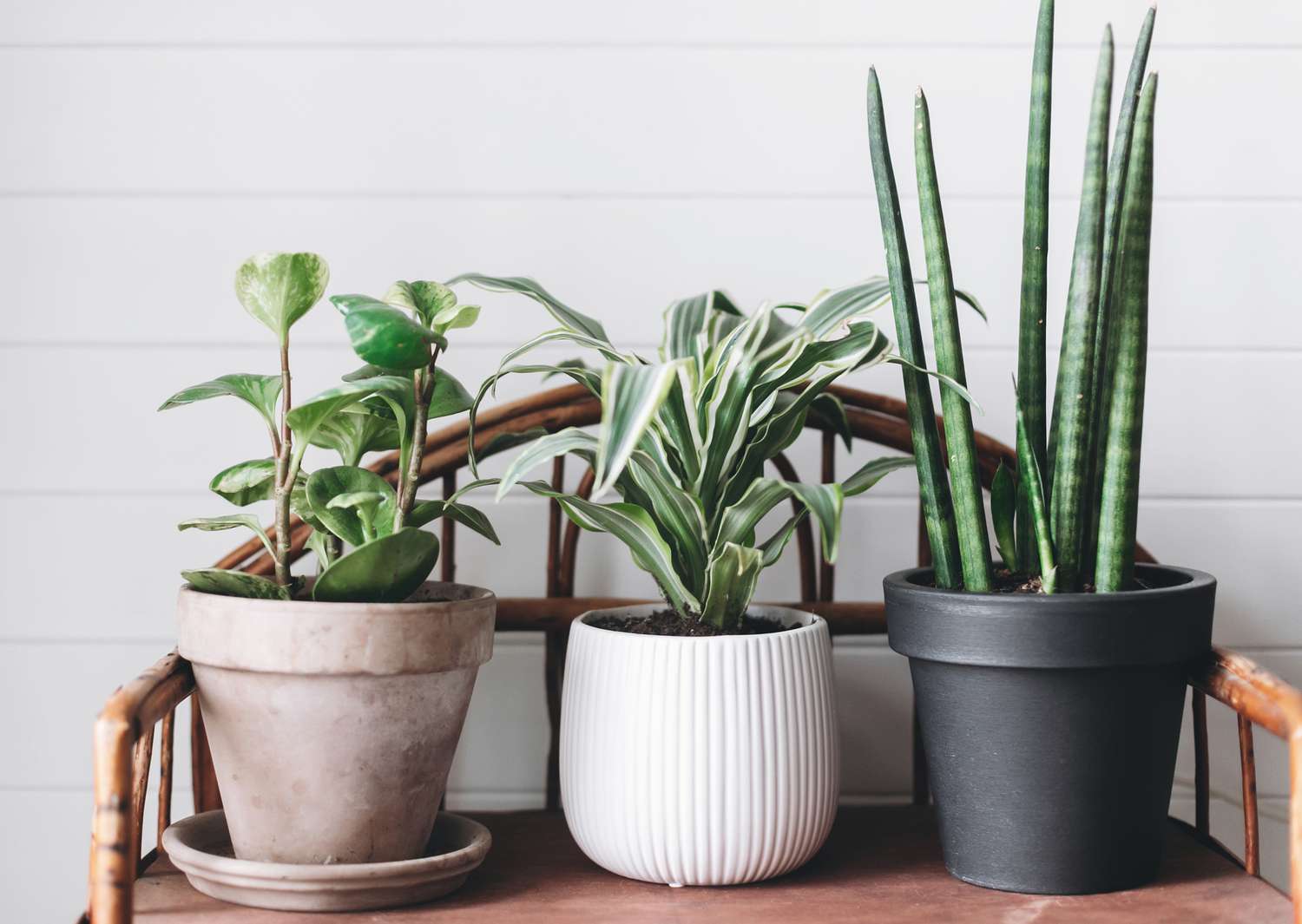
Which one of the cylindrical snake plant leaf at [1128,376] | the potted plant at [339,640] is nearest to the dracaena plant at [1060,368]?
the cylindrical snake plant leaf at [1128,376]

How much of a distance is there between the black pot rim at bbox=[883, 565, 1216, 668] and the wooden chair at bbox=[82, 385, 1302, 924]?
0.05 metres

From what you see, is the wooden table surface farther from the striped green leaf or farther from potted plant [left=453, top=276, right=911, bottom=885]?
the striped green leaf

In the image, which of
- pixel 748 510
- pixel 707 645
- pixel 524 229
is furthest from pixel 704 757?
pixel 524 229

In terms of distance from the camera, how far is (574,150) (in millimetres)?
1082

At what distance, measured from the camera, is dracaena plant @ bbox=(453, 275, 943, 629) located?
2.52 ft

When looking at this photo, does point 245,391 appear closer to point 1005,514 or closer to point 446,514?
point 446,514

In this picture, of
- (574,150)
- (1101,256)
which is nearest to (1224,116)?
(1101,256)

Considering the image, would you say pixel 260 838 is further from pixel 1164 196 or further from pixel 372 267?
pixel 1164 196

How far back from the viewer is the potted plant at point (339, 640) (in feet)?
2.30

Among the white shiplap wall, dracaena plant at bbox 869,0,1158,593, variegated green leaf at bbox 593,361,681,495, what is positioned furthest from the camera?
the white shiplap wall

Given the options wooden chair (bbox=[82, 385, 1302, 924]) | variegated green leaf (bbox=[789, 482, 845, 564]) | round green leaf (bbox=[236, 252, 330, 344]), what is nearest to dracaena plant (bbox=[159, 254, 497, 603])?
round green leaf (bbox=[236, 252, 330, 344])

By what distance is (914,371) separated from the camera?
31.4 inches

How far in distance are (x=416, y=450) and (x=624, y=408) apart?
190 mm

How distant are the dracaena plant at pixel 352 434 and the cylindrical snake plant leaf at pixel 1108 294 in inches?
17.6
